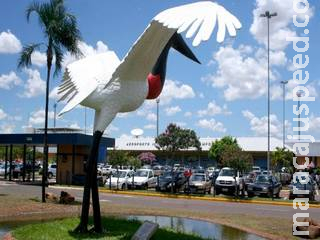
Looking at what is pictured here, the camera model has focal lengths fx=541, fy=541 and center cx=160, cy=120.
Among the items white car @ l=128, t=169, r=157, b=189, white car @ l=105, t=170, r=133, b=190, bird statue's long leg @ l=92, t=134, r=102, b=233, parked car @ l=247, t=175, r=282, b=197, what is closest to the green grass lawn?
bird statue's long leg @ l=92, t=134, r=102, b=233

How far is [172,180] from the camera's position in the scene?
32.6 metres

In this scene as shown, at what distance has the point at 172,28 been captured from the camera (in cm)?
954

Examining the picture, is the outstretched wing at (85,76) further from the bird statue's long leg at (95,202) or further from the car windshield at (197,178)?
the car windshield at (197,178)

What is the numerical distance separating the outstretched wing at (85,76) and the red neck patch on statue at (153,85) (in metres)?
0.93

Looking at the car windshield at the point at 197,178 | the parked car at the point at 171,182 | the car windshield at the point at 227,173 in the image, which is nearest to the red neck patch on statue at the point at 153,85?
the parked car at the point at 171,182

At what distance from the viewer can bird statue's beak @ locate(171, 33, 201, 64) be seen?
12602 millimetres

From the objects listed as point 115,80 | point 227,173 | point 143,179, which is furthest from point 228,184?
point 115,80

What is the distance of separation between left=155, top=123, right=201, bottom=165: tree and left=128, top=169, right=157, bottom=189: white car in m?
28.9

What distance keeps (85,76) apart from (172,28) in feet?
12.1

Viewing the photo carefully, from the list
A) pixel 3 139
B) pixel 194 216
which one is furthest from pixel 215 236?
pixel 3 139

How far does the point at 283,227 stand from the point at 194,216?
368 cm

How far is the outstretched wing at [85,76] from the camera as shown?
39.9 feet

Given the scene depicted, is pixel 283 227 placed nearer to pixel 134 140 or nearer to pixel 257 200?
pixel 257 200

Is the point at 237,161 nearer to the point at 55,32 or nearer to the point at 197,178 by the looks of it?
the point at 197,178
